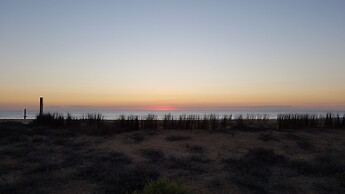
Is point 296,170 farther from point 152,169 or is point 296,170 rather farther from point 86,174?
point 86,174

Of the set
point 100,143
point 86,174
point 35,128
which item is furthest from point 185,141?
point 35,128

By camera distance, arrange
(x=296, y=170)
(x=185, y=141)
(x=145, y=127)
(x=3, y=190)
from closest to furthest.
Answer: (x=3, y=190) → (x=296, y=170) → (x=185, y=141) → (x=145, y=127)

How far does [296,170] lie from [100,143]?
23.0 feet

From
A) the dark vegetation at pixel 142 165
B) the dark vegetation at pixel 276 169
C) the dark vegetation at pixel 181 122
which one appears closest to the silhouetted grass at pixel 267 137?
the dark vegetation at pixel 142 165

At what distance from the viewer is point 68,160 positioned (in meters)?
10.3

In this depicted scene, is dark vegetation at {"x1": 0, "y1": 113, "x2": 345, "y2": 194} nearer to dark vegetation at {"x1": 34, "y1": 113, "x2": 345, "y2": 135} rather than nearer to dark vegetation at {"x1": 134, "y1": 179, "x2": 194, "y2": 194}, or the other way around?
dark vegetation at {"x1": 134, "y1": 179, "x2": 194, "y2": 194}

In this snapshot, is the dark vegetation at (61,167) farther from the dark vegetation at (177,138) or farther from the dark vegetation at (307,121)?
the dark vegetation at (307,121)

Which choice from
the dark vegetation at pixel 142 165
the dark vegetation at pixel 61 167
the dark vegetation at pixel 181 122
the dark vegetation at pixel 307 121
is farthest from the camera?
the dark vegetation at pixel 307 121

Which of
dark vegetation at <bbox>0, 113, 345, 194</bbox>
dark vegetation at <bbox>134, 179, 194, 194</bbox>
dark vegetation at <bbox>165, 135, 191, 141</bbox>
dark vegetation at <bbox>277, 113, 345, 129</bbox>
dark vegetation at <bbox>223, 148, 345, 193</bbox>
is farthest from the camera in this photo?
dark vegetation at <bbox>277, 113, 345, 129</bbox>

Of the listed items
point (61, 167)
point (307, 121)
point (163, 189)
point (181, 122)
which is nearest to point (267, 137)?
point (181, 122)

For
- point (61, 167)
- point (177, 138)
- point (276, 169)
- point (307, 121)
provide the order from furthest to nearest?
point (307, 121) → point (177, 138) → point (276, 169) → point (61, 167)

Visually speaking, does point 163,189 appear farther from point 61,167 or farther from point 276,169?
point 276,169

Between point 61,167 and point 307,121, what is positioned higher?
point 307,121

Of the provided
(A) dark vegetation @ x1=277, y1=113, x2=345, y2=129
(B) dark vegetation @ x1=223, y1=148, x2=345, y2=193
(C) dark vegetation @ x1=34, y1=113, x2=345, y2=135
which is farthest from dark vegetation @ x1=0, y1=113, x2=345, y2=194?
(A) dark vegetation @ x1=277, y1=113, x2=345, y2=129
